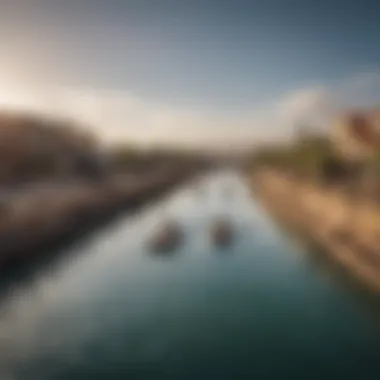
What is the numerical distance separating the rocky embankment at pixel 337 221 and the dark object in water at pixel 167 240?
1.62m

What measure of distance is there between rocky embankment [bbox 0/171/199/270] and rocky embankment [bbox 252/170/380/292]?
8.40ft

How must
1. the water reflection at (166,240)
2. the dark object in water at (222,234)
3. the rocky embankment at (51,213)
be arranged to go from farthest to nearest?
the dark object in water at (222,234) < the water reflection at (166,240) < the rocky embankment at (51,213)

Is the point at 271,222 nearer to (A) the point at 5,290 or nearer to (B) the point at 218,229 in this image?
(B) the point at 218,229

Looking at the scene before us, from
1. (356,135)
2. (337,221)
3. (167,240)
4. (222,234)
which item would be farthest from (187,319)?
(356,135)

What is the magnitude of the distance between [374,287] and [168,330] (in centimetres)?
179

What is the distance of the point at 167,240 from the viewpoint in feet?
18.4

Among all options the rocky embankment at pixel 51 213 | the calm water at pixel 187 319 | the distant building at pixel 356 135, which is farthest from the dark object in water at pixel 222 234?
the distant building at pixel 356 135

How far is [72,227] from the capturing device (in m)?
6.03

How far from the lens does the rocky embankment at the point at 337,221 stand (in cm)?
463

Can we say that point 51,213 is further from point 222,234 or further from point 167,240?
point 222,234

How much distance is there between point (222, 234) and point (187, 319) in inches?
101

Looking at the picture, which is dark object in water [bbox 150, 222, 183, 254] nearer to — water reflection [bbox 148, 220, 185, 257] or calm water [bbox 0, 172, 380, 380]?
water reflection [bbox 148, 220, 185, 257]

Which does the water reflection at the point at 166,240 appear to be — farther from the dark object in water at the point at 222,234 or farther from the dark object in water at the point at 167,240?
the dark object in water at the point at 222,234

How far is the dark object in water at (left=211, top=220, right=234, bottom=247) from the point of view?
567 centimetres
